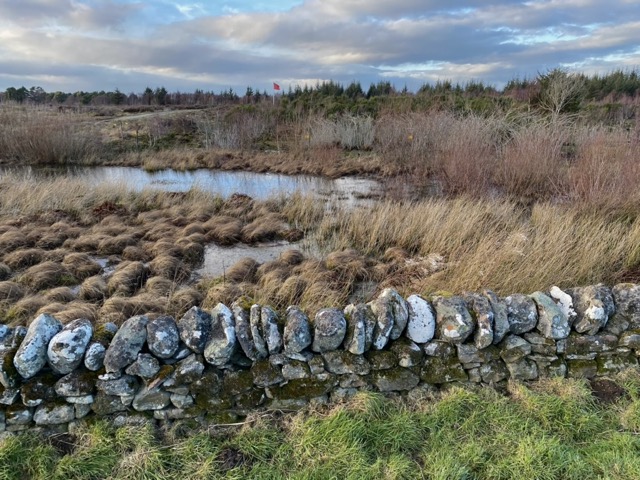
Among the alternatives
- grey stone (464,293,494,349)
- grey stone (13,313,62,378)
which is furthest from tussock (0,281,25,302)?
grey stone (464,293,494,349)

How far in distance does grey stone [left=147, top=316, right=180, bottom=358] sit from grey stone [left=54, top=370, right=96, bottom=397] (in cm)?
39

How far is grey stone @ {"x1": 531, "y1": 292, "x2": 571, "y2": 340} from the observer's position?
303 centimetres

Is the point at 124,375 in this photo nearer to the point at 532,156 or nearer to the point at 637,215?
the point at 637,215

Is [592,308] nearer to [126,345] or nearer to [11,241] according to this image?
[126,345]

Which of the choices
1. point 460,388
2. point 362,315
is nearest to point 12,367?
point 362,315

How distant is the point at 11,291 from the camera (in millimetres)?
5113

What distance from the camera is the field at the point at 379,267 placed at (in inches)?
95.7

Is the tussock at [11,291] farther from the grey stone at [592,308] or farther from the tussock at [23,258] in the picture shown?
the grey stone at [592,308]

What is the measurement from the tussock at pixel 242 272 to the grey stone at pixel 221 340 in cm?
278

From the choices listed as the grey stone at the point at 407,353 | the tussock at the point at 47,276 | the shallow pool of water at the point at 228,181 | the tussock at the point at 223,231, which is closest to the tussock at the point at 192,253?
the tussock at the point at 223,231

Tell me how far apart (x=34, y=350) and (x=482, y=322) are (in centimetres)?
289

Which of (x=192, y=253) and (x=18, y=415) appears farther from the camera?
(x=192, y=253)

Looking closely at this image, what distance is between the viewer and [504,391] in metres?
2.99

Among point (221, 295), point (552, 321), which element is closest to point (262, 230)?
point (221, 295)
